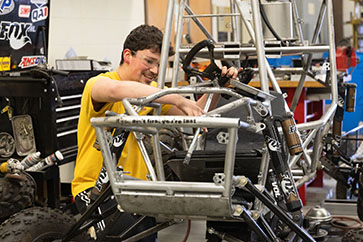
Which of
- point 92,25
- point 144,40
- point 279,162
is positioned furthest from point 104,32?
point 279,162

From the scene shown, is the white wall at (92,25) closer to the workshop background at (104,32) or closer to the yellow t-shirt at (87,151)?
the workshop background at (104,32)

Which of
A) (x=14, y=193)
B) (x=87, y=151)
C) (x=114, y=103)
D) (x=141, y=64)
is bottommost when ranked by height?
(x=14, y=193)

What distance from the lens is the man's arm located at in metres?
1.91

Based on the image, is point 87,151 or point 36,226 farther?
point 87,151

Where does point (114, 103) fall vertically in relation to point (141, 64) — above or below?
below

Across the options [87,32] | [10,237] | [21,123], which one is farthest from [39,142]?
[87,32]

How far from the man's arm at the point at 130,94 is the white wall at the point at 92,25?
230 centimetres

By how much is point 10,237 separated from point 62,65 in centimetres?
220

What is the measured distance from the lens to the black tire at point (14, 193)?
2850 mm

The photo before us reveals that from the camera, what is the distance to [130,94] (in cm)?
204

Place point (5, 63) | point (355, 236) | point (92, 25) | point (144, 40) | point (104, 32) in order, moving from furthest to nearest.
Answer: point (104, 32), point (92, 25), point (5, 63), point (355, 236), point (144, 40)

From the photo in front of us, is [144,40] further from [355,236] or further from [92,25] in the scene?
[92,25]

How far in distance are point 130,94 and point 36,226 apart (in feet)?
2.11

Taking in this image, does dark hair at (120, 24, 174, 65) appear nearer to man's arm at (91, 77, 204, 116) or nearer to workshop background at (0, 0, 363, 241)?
man's arm at (91, 77, 204, 116)
